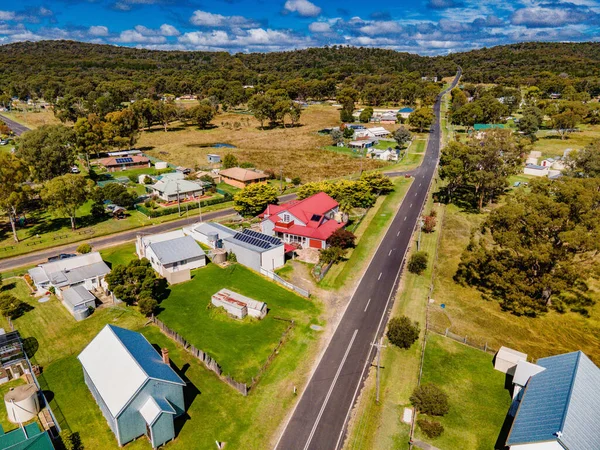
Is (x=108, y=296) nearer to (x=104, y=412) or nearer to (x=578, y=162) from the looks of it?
(x=104, y=412)

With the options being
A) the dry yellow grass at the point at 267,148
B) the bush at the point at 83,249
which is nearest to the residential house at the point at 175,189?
the dry yellow grass at the point at 267,148

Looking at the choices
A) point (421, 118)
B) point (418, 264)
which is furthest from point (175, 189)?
point (421, 118)

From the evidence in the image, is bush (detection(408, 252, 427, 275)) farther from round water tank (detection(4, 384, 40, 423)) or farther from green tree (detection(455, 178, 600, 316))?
round water tank (detection(4, 384, 40, 423))

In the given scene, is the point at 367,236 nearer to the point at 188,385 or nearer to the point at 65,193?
the point at 188,385

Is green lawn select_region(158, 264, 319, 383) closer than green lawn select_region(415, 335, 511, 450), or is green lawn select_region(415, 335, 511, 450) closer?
green lawn select_region(415, 335, 511, 450)

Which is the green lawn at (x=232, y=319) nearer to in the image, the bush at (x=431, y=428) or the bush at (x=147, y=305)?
the bush at (x=147, y=305)

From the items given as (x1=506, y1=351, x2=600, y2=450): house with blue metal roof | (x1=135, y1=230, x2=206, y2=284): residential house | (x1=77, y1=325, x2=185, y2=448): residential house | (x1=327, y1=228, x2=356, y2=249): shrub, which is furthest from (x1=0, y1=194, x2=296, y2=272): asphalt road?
(x1=506, y1=351, x2=600, y2=450): house with blue metal roof

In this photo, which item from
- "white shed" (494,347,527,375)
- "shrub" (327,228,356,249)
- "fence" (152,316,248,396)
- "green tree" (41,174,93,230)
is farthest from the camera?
"green tree" (41,174,93,230)
